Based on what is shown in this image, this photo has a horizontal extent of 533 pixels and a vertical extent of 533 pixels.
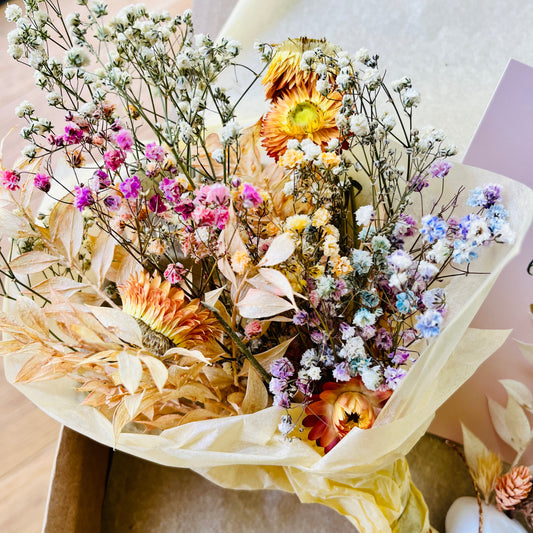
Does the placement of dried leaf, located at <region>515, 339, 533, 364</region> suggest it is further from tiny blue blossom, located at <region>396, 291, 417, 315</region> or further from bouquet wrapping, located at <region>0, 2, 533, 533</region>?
tiny blue blossom, located at <region>396, 291, 417, 315</region>

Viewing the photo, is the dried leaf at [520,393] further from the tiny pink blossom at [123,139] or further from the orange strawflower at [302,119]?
the tiny pink blossom at [123,139]

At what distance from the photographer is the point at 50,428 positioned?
0.77 metres

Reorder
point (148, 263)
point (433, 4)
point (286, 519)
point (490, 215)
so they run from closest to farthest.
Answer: point (490, 215)
point (148, 263)
point (286, 519)
point (433, 4)

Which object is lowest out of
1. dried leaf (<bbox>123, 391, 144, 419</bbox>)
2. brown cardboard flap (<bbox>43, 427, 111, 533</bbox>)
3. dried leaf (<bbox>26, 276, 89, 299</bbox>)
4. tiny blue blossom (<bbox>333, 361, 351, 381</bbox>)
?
brown cardboard flap (<bbox>43, 427, 111, 533</bbox>)

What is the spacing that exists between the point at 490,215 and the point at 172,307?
→ 0.25m

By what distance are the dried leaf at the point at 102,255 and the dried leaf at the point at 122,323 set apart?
0.34ft

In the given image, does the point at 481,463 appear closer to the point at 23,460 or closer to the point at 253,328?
the point at 253,328

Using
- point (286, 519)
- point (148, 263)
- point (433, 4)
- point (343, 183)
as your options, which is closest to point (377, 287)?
point (343, 183)

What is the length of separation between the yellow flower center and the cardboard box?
429mm

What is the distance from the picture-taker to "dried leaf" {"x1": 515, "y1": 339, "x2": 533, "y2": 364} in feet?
2.15

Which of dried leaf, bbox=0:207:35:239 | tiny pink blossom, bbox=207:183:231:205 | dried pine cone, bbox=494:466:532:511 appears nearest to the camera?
tiny pink blossom, bbox=207:183:231:205

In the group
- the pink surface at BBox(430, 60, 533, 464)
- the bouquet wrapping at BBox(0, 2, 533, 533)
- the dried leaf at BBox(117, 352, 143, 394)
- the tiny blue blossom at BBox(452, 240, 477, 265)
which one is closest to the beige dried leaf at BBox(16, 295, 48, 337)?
the bouquet wrapping at BBox(0, 2, 533, 533)

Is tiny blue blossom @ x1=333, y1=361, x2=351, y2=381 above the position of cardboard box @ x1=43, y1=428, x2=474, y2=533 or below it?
above

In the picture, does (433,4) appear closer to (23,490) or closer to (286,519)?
(286,519)
